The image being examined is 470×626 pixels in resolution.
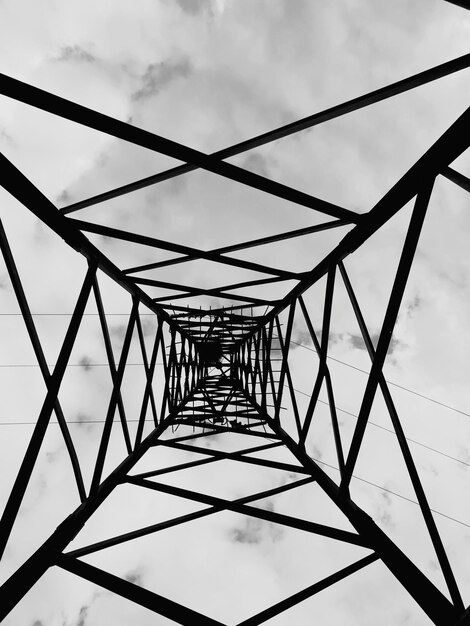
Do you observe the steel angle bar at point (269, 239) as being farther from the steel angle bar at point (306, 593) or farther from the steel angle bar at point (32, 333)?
the steel angle bar at point (306, 593)

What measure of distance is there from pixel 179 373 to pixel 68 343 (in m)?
6.92

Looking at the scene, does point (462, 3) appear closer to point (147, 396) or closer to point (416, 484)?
point (416, 484)

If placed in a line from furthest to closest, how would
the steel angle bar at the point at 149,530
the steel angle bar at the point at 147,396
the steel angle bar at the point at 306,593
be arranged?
the steel angle bar at the point at 147,396, the steel angle bar at the point at 149,530, the steel angle bar at the point at 306,593

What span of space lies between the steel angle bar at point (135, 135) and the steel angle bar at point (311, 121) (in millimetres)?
216

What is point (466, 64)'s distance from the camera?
3.14 metres

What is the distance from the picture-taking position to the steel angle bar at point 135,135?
3.08 m

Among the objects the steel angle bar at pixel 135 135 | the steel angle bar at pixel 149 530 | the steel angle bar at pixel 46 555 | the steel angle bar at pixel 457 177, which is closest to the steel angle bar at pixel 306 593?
the steel angle bar at pixel 149 530

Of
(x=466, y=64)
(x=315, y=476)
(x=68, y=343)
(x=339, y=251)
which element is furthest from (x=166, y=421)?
(x=466, y=64)

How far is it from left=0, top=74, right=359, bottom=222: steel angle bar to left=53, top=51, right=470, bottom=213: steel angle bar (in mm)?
216

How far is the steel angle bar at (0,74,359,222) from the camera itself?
10.1ft

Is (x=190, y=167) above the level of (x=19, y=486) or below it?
above

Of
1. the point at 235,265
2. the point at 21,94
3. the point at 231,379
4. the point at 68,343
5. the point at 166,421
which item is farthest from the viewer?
the point at 231,379

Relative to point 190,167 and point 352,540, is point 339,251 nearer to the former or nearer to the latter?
point 190,167

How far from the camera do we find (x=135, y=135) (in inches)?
134
